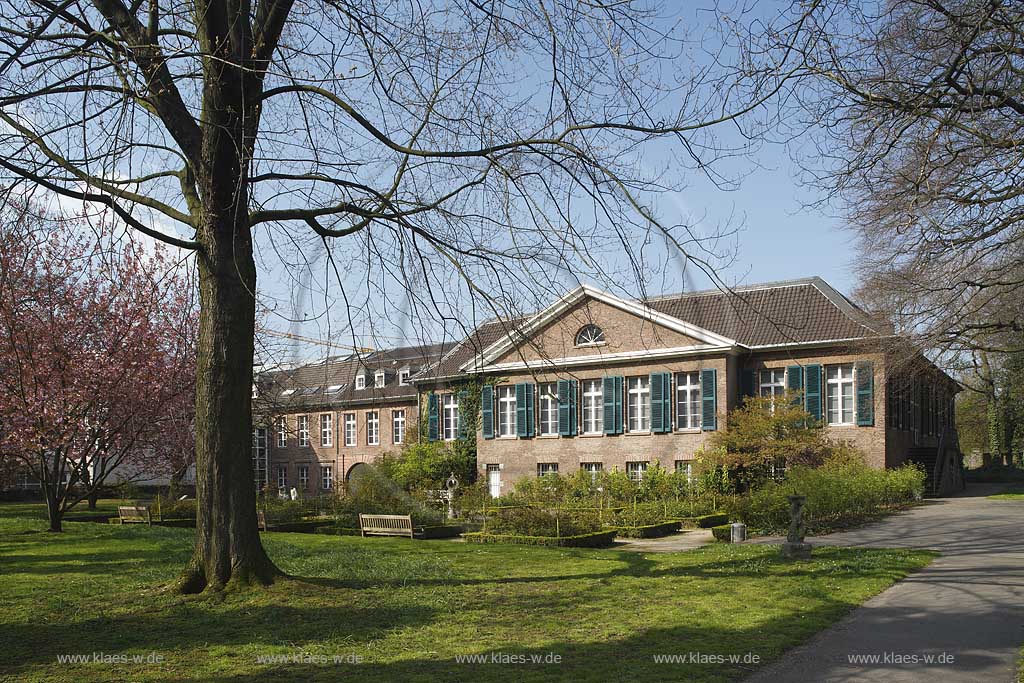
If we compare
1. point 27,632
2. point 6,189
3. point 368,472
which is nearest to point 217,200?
point 6,189

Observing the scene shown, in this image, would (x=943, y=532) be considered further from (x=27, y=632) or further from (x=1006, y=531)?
(x=27, y=632)

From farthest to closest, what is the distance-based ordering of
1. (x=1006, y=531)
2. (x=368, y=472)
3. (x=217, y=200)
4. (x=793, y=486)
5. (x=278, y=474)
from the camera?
1. (x=278, y=474)
2. (x=368, y=472)
3. (x=793, y=486)
4. (x=1006, y=531)
5. (x=217, y=200)

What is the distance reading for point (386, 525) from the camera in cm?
2103

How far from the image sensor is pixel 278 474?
47000 millimetres

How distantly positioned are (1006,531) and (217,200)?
16.1m

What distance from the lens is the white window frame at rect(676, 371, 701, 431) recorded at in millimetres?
30344

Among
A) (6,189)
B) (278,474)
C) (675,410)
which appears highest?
(6,189)

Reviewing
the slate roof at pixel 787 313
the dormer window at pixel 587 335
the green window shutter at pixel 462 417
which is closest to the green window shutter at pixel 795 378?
the slate roof at pixel 787 313

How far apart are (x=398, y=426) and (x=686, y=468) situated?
16.5m

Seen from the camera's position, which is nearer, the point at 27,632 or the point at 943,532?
the point at 27,632

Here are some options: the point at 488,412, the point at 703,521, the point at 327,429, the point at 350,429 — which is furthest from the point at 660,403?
the point at 327,429

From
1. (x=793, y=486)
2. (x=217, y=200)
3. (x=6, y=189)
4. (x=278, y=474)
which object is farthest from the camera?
(x=278, y=474)

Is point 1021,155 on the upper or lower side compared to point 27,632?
upper

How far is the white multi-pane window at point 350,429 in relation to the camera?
143 feet
